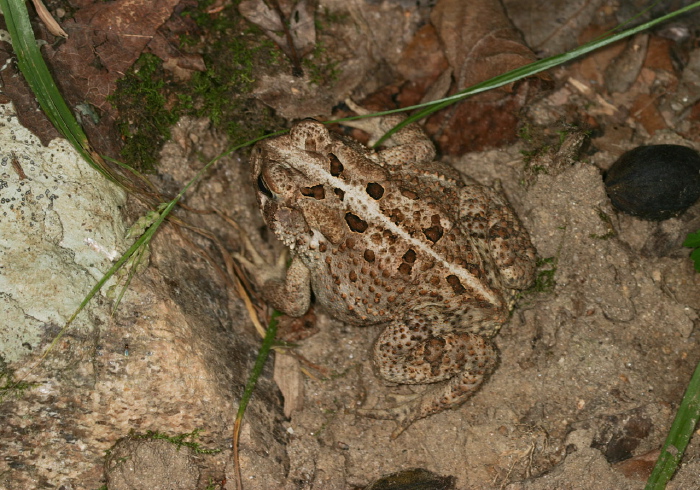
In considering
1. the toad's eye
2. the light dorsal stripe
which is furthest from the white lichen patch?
the light dorsal stripe

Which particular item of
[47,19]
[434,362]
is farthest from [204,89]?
[434,362]

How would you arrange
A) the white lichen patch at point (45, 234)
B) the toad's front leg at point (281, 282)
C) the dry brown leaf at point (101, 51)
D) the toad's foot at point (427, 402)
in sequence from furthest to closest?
the toad's front leg at point (281, 282) → the toad's foot at point (427, 402) → the dry brown leaf at point (101, 51) → the white lichen patch at point (45, 234)

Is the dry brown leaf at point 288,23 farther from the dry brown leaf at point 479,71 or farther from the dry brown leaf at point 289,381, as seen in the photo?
the dry brown leaf at point 289,381

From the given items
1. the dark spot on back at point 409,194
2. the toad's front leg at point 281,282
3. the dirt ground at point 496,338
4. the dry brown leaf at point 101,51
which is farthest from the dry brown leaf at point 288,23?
the toad's front leg at point 281,282

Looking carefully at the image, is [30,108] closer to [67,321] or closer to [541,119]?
[67,321]

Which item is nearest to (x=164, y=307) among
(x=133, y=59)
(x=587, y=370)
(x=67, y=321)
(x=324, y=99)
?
(x=67, y=321)
